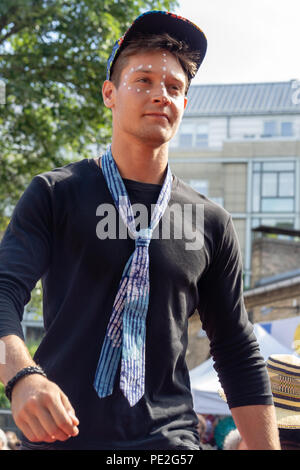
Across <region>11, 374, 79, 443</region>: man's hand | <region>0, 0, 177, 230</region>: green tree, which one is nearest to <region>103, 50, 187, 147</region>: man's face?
<region>11, 374, 79, 443</region>: man's hand

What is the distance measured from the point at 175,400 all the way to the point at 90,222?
0.62 m

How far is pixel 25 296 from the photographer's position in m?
2.04

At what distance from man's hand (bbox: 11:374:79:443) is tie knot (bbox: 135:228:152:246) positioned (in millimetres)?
664

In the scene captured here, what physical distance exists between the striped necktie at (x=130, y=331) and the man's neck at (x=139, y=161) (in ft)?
0.68

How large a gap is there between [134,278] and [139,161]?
1.56ft

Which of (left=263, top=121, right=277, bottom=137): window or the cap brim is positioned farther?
(left=263, top=121, right=277, bottom=137): window

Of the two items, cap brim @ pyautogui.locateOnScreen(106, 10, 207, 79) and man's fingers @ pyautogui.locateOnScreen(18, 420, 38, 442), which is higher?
cap brim @ pyautogui.locateOnScreen(106, 10, 207, 79)

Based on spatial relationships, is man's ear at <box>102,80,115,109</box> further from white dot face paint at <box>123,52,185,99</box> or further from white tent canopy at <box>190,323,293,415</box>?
white tent canopy at <box>190,323,293,415</box>

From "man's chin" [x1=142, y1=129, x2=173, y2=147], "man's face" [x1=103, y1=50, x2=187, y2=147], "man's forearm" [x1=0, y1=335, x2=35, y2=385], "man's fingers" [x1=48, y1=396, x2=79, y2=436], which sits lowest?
"man's fingers" [x1=48, y1=396, x2=79, y2=436]

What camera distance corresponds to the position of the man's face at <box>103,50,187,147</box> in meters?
2.38

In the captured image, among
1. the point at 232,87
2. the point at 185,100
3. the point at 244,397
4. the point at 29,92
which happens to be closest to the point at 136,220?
the point at 185,100

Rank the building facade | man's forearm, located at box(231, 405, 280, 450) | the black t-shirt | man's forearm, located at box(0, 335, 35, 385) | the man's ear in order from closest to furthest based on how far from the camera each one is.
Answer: man's forearm, located at box(0, 335, 35, 385) → the black t-shirt → man's forearm, located at box(231, 405, 280, 450) → the man's ear → the building facade

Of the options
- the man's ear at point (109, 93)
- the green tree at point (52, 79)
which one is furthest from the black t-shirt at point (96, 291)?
the green tree at point (52, 79)

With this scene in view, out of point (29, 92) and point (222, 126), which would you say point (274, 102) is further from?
Result: point (29, 92)
